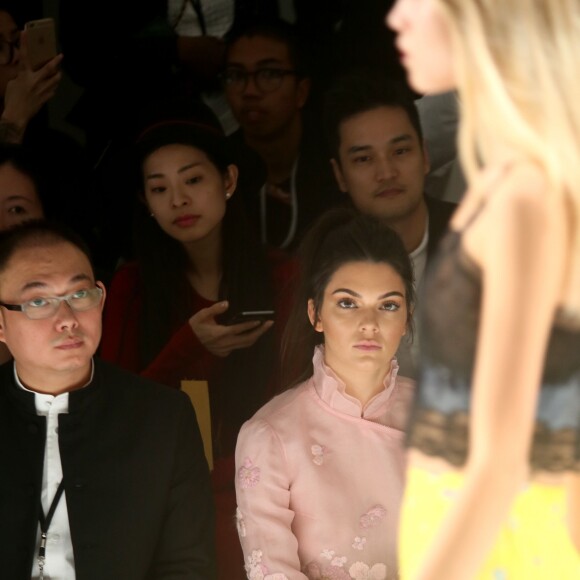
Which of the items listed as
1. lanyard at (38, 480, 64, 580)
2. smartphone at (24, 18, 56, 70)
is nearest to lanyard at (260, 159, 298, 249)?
smartphone at (24, 18, 56, 70)

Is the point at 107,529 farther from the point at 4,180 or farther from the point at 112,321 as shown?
the point at 4,180

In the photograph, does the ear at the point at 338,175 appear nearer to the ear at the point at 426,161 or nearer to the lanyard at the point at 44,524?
the ear at the point at 426,161

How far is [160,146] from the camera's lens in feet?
7.73

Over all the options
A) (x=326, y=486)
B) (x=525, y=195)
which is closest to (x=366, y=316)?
(x=326, y=486)

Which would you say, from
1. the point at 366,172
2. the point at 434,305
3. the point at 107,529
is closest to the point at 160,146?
the point at 366,172

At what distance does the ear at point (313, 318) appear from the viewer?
2100 mm

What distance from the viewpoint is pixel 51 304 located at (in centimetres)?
207

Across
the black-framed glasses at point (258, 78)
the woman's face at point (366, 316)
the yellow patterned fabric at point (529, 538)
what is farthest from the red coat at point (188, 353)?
the yellow patterned fabric at point (529, 538)

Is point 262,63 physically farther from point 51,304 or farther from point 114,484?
point 114,484

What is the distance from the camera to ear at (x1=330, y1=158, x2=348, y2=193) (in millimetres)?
2266

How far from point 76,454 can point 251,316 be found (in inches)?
19.8

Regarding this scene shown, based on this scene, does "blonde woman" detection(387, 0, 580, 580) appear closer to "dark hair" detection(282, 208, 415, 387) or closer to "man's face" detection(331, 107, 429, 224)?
"dark hair" detection(282, 208, 415, 387)

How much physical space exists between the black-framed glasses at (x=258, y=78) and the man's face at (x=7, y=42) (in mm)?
472

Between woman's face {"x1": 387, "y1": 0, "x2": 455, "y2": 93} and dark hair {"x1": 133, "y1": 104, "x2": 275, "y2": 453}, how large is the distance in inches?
36.4
